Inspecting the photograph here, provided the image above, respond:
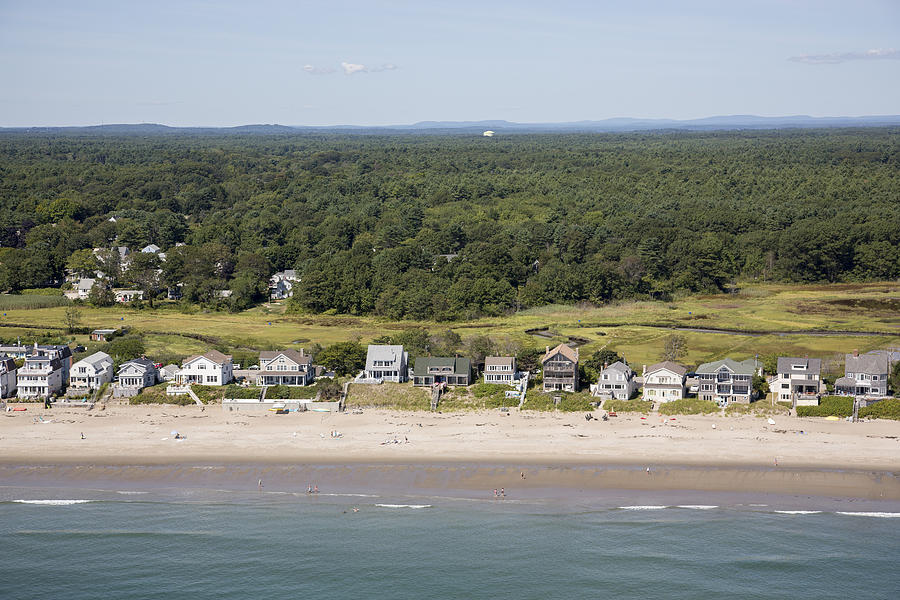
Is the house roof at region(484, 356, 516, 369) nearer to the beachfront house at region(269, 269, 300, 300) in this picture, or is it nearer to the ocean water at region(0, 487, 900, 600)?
the ocean water at region(0, 487, 900, 600)

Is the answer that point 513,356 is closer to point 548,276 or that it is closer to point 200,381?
point 200,381

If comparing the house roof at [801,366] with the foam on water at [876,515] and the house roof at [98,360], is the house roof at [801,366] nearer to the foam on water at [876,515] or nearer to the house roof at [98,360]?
the foam on water at [876,515]

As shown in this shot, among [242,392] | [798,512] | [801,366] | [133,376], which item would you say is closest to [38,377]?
[133,376]

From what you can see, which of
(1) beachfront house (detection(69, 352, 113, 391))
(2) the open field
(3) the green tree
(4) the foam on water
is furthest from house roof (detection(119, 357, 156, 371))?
(4) the foam on water

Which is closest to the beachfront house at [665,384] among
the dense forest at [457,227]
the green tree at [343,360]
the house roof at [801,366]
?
the house roof at [801,366]

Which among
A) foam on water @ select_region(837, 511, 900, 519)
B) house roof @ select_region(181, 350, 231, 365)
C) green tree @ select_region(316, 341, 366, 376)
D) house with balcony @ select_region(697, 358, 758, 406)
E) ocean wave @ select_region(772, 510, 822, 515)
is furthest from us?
green tree @ select_region(316, 341, 366, 376)

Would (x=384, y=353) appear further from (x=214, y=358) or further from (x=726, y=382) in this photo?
(x=726, y=382)
